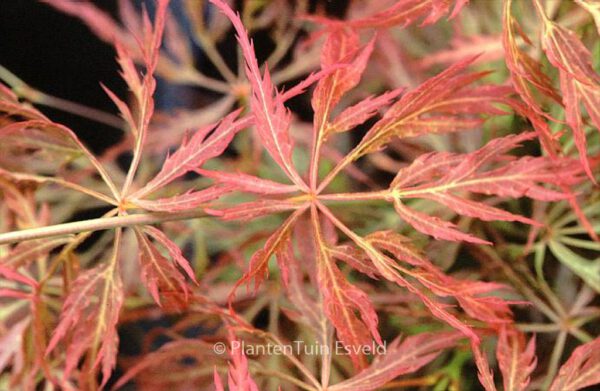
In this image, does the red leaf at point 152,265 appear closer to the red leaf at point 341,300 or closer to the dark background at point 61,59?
the red leaf at point 341,300

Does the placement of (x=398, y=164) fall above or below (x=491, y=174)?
above

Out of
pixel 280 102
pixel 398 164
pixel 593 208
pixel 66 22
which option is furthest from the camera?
pixel 66 22

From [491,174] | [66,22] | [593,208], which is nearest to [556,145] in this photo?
[491,174]

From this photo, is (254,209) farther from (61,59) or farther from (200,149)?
(61,59)

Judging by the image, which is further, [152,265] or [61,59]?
[61,59]

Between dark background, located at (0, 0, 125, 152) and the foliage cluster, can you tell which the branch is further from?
dark background, located at (0, 0, 125, 152)

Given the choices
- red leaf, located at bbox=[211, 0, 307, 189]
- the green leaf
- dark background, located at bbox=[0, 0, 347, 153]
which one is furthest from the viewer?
dark background, located at bbox=[0, 0, 347, 153]

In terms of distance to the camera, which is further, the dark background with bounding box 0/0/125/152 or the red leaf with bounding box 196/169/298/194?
the dark background with bounding box 0/0/125/152

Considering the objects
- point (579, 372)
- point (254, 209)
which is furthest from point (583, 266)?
point (254, 209)

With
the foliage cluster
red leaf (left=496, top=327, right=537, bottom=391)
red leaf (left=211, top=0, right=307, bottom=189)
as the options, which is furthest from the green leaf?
red leaf (left=211, top=0, right=307, bottom=189)

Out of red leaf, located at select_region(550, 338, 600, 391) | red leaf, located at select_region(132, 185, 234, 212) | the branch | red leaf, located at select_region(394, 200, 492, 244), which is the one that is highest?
red leaf, located at select_region(132, 185, 234, 212)

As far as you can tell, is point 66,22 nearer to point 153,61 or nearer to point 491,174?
point 153,61
